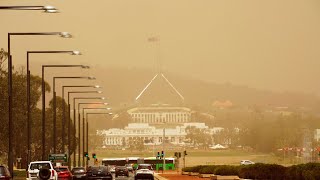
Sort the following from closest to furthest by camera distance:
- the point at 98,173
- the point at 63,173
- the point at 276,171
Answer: the point at 276,171
the point at 63,173
the point at 98,173

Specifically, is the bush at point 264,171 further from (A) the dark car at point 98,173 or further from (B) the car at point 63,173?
(A) the dark car at point 98,173

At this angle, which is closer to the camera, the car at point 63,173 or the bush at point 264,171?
the bush at point 264,171

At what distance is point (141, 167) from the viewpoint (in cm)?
13512

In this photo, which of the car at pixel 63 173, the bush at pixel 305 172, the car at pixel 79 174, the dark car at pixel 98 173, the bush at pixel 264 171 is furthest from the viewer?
the car at pixel 79 174

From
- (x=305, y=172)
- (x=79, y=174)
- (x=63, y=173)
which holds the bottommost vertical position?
(x=79, y=174)

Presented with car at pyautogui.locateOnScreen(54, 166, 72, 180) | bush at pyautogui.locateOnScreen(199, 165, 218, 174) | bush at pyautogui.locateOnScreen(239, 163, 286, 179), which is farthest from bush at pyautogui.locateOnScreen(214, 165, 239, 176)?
car at pyautogui.locateOnScreen(54, 166, 72, 180)

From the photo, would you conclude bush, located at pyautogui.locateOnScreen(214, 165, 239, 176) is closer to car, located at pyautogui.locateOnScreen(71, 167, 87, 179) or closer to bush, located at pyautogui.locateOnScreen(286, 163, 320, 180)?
car, located at pyautogui.locateOnScreen(71, 167, 87, 179)

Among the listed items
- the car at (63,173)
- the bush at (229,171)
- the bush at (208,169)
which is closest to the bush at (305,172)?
the car at (63,173)

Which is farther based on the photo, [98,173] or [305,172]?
[98,173]

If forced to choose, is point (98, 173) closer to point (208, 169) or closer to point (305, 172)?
point (208, 169)

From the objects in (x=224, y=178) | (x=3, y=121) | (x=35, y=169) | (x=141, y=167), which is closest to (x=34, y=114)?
(x=3, y=121)

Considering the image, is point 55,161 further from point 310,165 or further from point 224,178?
point 310,165

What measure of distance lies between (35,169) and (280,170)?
65.0 ft

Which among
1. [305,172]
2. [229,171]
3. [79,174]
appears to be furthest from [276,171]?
[79,174]
